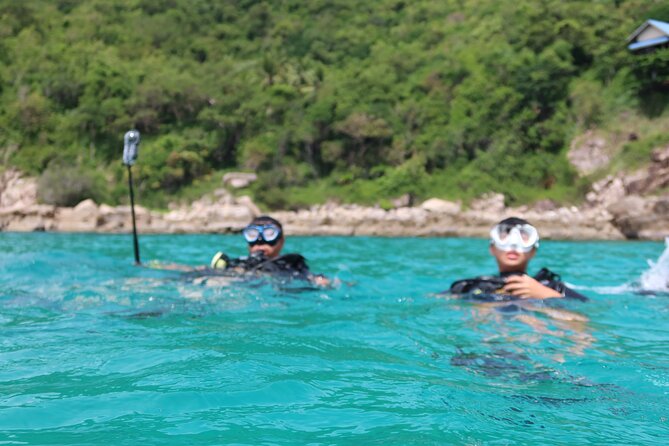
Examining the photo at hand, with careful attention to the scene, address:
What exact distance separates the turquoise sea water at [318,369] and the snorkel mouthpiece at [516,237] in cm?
49

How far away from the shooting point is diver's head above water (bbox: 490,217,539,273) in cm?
436

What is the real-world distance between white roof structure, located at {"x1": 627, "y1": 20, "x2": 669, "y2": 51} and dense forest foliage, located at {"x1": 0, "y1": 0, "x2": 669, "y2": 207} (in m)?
0.67

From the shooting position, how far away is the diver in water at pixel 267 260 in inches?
218

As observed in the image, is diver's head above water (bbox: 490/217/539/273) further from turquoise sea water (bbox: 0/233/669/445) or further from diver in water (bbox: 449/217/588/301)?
turquoise sea water (bbox: 0/233/669/445)

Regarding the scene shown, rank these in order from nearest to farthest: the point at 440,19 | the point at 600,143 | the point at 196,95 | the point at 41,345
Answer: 1. the point at 41,345
2. the point at 600,143
3. the point at 196,95
4. the point at 440,19

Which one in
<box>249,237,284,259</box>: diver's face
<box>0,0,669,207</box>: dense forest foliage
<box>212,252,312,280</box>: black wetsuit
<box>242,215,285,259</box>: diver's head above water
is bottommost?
<box>212,252,312,280</box>: black wetsuit

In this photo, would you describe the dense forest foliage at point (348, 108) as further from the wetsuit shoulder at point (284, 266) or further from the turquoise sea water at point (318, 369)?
the turquoise sea water at point (318, 369)

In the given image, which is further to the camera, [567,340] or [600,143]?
[600,143]

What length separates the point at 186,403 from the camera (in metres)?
2.10

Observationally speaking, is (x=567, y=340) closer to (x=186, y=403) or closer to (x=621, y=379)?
(x=621, y=379)

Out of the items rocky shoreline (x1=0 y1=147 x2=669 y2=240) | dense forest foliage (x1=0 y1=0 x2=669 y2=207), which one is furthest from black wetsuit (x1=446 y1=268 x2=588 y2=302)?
dense forest foliage (x1=0 y1=0 x2=669 y2=207)

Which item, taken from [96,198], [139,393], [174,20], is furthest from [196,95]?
[139,393]

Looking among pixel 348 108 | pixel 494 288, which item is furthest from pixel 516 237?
pixel 348 108

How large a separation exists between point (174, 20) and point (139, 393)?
55.2m
